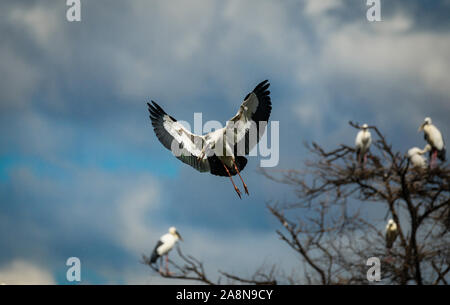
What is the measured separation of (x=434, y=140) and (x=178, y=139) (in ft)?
23.2

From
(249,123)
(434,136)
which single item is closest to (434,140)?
(434,136)

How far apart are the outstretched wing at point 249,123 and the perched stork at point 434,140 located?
6.20 meters

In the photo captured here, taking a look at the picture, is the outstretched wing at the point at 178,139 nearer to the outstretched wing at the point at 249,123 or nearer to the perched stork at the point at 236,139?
the perched stork at the point at 236,139

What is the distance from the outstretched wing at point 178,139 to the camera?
17.1ft

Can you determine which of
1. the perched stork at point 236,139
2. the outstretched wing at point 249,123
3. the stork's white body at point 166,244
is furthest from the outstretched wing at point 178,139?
the stork's white body at point 166,244

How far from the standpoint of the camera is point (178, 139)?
17.8ft

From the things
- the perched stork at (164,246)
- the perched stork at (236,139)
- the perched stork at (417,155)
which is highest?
the perched stork at (417,155)

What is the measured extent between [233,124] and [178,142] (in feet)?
2.40

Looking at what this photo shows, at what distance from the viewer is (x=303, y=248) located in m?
8.27

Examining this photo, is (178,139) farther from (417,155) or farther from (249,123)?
(417,155)

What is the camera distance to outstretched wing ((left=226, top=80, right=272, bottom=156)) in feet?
16.3

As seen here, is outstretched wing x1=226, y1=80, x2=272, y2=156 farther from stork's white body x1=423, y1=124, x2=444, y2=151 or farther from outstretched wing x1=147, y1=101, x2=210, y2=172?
stork's white body x1=423, y1=124, x2=444, y2=151
